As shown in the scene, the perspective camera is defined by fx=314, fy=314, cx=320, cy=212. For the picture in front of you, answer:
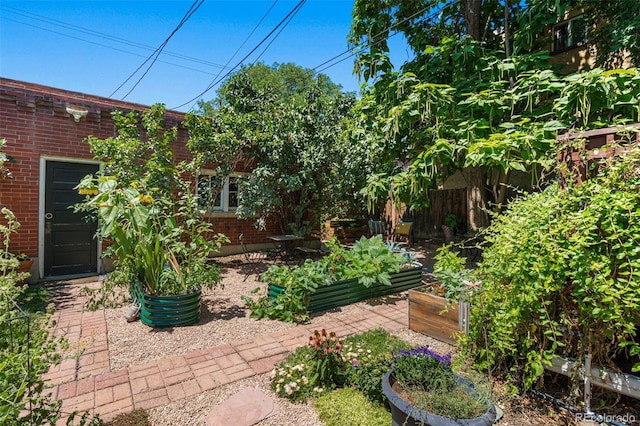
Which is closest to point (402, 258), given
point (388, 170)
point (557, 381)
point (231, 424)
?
point (388, 170)

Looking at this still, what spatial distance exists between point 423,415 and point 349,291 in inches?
114

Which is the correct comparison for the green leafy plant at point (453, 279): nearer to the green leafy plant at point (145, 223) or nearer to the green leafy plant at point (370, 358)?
the green leafy plant at point (370, 358)

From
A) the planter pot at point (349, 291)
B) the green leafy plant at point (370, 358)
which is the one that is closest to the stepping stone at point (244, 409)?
the green leafy plant at point (370, 358)

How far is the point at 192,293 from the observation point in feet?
12.5

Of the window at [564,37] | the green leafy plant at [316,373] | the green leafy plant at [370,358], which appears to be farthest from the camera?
the window at [564,37]

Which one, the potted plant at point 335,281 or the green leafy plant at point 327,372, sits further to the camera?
the potted plant at point 335,281

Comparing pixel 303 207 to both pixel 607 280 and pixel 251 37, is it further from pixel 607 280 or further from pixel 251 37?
pixel 607 280

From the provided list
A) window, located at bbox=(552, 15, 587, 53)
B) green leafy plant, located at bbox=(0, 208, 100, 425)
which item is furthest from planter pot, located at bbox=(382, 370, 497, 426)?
window, located at bbox=(552, 15, 587, 53)

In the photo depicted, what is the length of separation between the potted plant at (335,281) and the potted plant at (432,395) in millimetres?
2015

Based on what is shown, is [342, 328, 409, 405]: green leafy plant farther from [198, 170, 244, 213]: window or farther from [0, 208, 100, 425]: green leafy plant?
[198, 170, 244, 213]: window

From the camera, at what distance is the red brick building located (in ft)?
17.6

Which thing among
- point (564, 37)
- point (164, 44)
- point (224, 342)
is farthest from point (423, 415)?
Answer: point (564, 37)

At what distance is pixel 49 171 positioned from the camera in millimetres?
5719

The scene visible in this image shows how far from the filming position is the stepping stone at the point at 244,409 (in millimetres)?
2150
